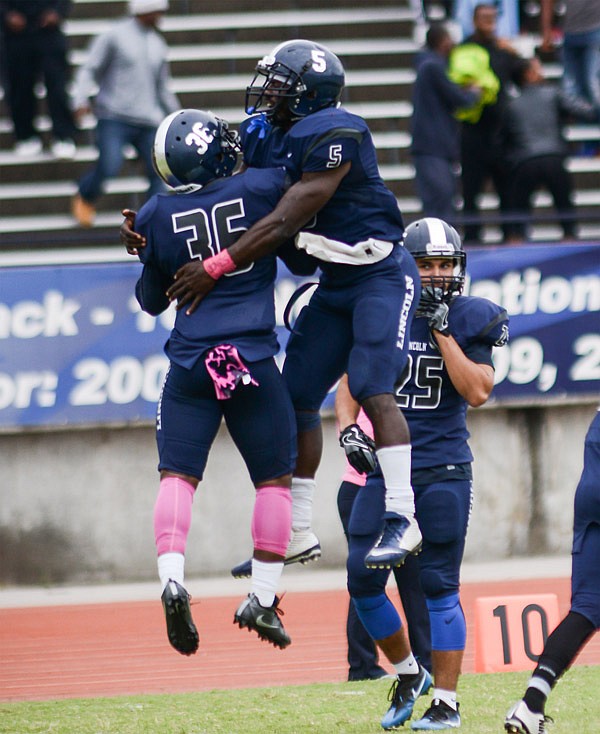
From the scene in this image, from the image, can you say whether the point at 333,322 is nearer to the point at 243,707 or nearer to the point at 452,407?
the point at 452,407

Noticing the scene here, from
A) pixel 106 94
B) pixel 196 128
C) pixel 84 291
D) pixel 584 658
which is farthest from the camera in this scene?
pixel 106 94

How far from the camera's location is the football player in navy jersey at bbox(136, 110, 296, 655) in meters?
6.31

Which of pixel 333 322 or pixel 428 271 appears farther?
pixel 428 271

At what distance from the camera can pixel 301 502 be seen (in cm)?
688

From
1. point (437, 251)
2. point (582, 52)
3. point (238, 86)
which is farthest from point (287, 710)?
point (238, 86)

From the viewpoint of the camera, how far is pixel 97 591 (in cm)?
1216

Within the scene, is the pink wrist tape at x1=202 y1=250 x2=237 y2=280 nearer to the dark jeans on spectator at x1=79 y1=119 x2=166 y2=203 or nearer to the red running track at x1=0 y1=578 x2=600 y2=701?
the red running track at x1=0 y1=578 x2=600 y2=701

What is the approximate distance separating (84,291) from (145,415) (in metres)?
1.00

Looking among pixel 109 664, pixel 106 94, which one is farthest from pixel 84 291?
pixel 109 664

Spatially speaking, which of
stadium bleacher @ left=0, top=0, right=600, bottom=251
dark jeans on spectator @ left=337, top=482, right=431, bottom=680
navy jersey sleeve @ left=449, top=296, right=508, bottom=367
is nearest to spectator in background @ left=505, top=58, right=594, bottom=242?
stadium bleacher @ left=0, top=0, right=600, bottom=251

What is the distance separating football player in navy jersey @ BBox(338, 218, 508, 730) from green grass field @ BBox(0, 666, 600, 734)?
0.26 m

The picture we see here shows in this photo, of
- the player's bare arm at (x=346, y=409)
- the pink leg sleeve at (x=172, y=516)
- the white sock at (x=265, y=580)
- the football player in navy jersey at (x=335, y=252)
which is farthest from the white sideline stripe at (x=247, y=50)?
the white sock at (x=265, y=580)

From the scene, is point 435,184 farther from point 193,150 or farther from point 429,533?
point 193,150

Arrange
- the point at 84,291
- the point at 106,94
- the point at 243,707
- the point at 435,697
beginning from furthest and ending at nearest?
1. the point at 106,94
2. the point at 84,291
3. the point at 243,707
4. the point at 435,697
